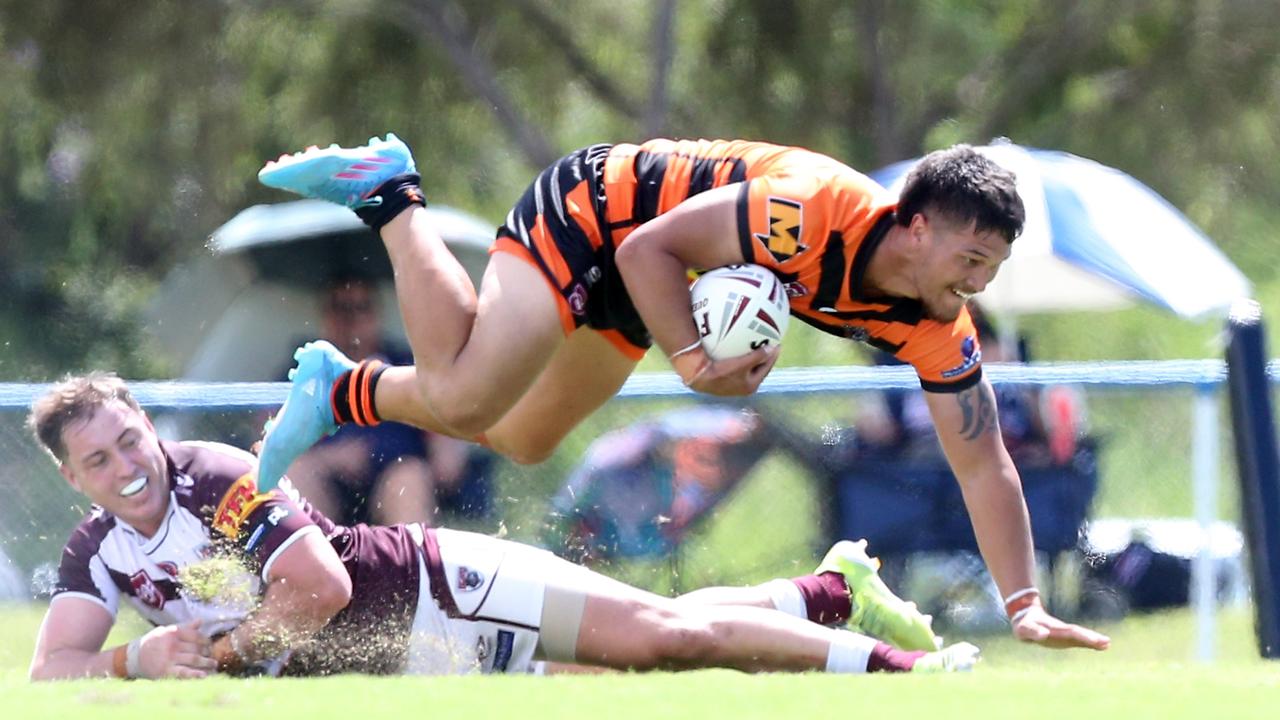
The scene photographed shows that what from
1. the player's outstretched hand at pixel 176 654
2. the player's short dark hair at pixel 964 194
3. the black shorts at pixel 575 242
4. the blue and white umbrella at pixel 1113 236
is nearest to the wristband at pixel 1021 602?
the player's short dark hair at pixel 964 194

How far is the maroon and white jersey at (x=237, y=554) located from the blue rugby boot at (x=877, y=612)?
147 cm

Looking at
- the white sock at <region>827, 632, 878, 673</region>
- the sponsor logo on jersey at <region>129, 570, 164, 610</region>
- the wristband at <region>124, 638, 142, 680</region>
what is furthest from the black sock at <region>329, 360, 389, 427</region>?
the white sock at <region>827, 632, 878, 673</region>

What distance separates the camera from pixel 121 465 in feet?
16.9

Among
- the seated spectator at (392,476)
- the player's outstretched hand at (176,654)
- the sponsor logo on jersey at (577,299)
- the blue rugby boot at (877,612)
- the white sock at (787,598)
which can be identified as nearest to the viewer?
the player's outstretched hand at (176,654)

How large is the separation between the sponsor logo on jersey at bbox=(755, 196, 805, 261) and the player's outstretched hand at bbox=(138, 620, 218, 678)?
6.34 feet

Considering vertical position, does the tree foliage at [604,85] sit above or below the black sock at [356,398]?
above

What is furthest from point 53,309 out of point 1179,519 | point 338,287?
point 1179,519

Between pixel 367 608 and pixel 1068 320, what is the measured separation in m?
7.49

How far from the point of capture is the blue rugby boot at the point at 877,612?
591 cm

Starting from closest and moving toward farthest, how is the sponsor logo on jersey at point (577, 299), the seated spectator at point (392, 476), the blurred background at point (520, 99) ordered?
the sponsor logo on jersey at point (577, 299), the seated spectator at point (392, 476), the blurred background at point (520, 99)

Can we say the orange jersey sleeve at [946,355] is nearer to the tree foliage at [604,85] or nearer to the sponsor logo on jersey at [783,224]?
the sponsor logo on jersey at [783,224]

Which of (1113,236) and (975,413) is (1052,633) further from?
(1113,236)

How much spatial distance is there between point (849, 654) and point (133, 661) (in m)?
2.02

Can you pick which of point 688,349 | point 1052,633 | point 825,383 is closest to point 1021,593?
point 1052,633
